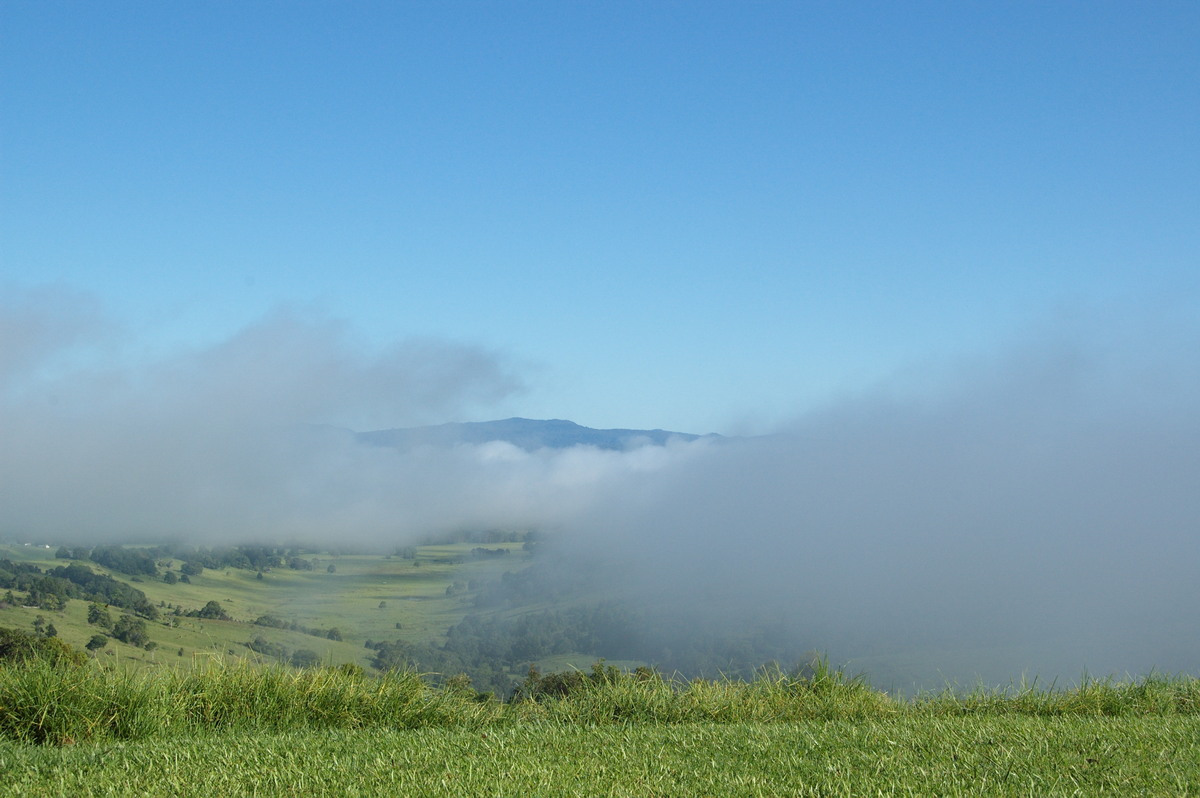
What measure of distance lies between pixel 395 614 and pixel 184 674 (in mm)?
47169

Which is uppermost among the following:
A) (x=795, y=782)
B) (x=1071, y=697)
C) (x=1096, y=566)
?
(x=795, y=782)

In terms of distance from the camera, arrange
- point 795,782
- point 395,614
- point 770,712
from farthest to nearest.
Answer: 1. point 395,614
2. point 770,712
3. point 795,782

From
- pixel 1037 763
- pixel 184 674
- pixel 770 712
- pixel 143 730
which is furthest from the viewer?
pixel 770 712

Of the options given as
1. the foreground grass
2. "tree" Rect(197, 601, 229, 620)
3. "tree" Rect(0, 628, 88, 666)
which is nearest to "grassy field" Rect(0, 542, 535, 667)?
"tree" Rect(197, 601, 229, 620)

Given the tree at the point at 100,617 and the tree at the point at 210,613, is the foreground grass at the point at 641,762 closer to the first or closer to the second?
the tree at the point at 100,617

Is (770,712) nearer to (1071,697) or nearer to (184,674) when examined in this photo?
(1071,697)

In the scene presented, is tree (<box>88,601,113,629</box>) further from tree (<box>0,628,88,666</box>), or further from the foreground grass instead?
the foreground grass

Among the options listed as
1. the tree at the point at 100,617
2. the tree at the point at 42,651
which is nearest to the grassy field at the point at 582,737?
the tree at the point at 42,651

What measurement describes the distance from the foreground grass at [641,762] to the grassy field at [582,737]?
0.06ft

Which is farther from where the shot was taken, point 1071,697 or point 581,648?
point 581,648

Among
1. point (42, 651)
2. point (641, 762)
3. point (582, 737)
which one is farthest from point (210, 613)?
point (641, 762)

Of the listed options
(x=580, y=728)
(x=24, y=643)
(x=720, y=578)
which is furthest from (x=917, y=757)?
(x=720, y=578)

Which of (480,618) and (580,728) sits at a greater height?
(580,728)

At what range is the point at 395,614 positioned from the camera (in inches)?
2093
